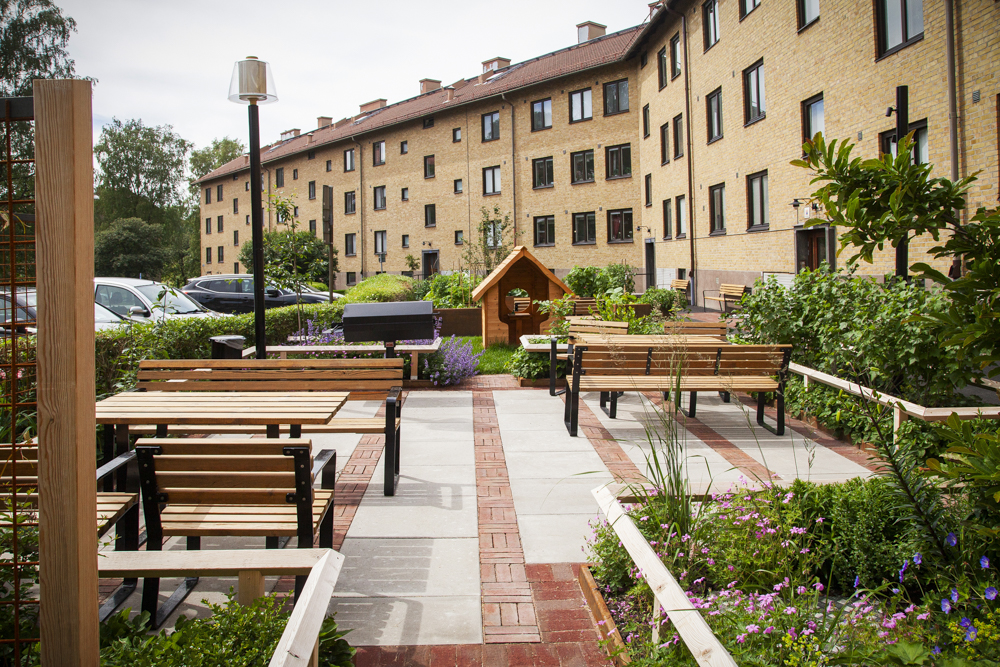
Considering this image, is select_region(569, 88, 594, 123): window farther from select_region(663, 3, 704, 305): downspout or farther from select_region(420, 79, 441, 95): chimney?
select_region(420, 79, 441, 95): chimney

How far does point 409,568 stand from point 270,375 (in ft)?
9.32

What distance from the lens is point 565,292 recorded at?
14.0 m

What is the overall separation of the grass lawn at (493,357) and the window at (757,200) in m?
8.82

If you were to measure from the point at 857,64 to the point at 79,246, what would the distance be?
50.9ft

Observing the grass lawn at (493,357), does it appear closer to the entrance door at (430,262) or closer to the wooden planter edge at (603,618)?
the wooden planter edge at (603,618)

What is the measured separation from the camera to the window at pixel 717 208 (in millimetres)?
21688

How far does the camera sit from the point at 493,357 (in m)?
12.5

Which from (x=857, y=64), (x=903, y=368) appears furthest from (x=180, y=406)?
(x=857, y=64)

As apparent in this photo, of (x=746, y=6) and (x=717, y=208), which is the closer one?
(x=746, y=6)

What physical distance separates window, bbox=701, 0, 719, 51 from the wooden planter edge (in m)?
21.1

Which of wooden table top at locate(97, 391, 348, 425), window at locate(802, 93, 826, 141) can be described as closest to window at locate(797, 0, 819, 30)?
window at locate(802, 93, 826, 141)

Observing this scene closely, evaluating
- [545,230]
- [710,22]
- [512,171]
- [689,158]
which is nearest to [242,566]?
[710,22]

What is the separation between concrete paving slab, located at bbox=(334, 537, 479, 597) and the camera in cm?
370

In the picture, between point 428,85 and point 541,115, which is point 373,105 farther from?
point 541,115
